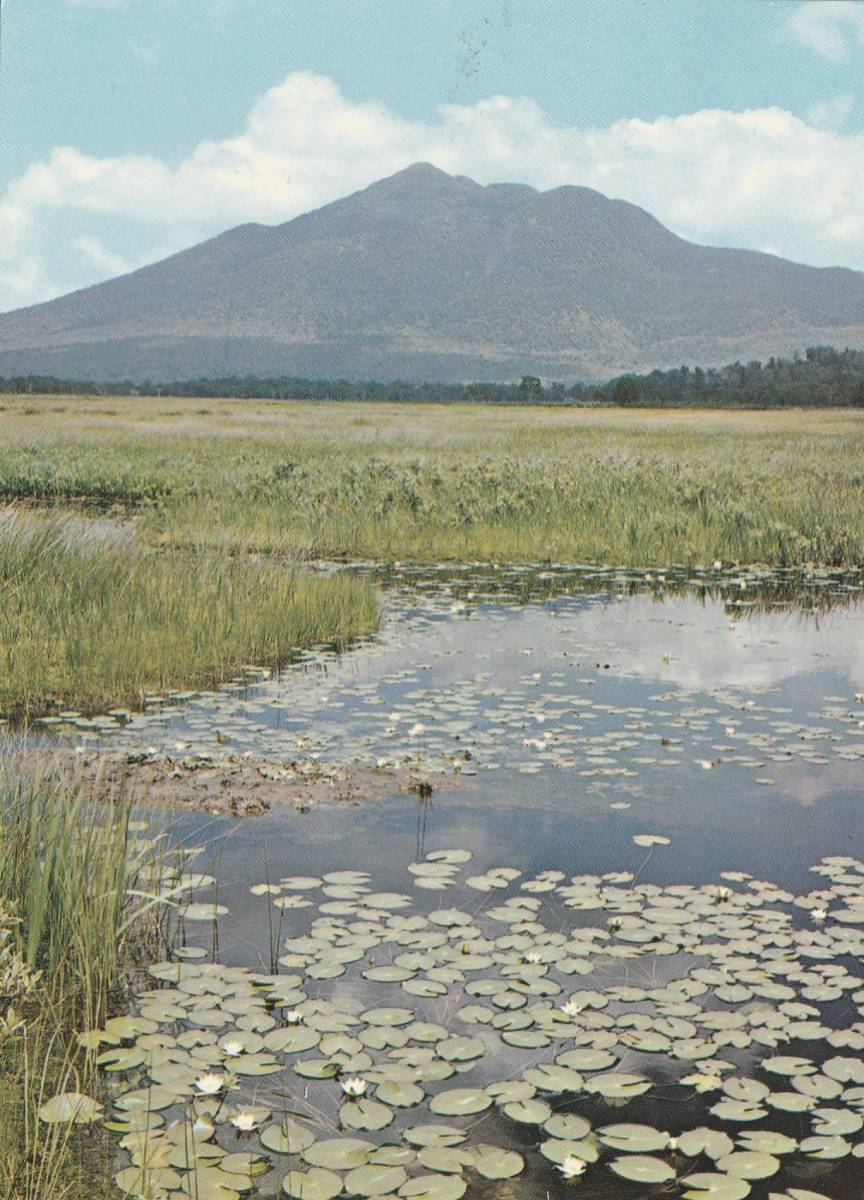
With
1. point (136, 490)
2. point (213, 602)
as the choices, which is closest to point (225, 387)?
point (136, 490)

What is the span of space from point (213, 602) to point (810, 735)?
18.5 feet

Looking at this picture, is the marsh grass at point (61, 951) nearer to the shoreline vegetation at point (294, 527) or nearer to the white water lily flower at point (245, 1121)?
the white water lily flower at point (245, 1121)

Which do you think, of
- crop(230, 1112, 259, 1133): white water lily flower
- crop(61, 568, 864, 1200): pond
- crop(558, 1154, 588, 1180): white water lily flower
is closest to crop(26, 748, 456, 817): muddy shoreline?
crop(61, 568, 864, 1200): pond

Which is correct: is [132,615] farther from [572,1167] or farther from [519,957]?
[572,1167]

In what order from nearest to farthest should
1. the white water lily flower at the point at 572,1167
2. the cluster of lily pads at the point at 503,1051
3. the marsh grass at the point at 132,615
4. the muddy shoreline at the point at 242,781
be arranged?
the white water lily flower at the point at 572,1167, the cluster of lily pads at the point at 503,1051, the muddy shoreline at the point at 242,781, the marsh grass at the point at 132,615

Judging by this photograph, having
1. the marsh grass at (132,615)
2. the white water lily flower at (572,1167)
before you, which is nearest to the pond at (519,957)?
the white water lily flower at (572,1167)

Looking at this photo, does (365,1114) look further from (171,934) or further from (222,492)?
(222,492)

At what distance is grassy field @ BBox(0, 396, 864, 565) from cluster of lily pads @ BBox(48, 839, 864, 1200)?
33.1 feet

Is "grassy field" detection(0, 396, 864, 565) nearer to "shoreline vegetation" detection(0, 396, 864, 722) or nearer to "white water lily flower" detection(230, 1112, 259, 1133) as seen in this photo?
"shoreline vegetation" detection(0, 396, 864, 722)

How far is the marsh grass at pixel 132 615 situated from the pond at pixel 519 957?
2.30 ft

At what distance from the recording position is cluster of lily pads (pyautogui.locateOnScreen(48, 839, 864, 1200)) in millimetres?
4250

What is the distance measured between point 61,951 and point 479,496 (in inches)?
751

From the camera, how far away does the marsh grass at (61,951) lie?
13.8 feet

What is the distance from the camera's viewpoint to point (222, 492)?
1018 inches
